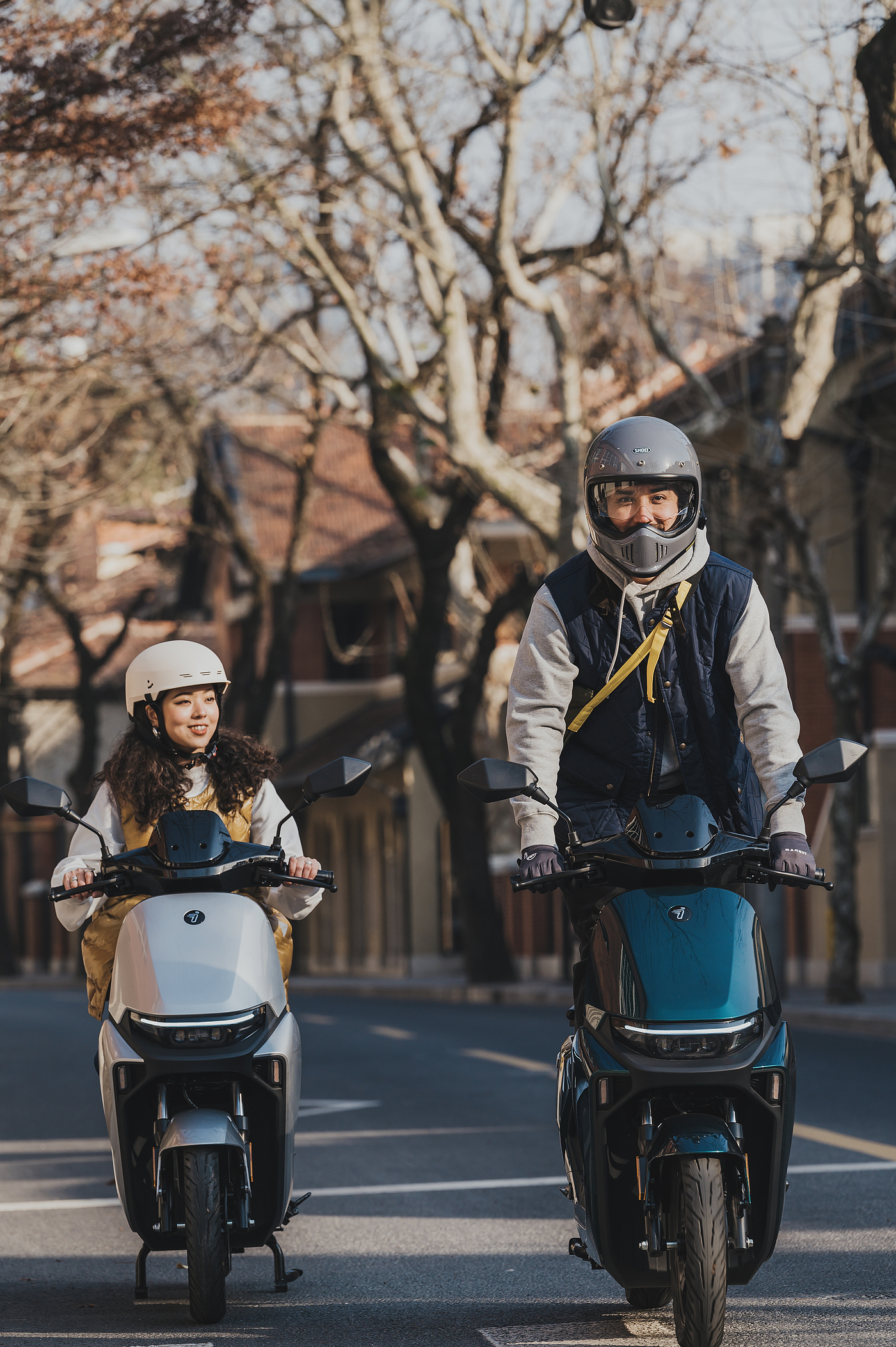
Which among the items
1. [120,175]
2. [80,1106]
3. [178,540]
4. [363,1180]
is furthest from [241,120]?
[178,540]

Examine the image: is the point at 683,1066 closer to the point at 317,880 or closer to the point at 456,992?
the point at 317,880

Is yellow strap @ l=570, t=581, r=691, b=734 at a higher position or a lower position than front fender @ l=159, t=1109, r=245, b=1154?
higher

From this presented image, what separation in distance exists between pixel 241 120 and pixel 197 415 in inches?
616

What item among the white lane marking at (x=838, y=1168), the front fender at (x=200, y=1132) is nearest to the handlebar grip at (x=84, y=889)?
the front fender at (x=200, y=1132)

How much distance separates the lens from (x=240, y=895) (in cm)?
566

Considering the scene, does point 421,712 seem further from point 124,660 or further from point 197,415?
point 124,660

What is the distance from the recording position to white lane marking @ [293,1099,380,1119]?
36.1 ft

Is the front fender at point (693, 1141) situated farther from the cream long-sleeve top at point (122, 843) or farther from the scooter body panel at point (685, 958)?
the cream long-sleeve top at point (122, 843)

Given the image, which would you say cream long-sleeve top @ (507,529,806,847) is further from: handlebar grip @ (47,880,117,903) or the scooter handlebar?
handlebar grip @ (47,880,117,903)

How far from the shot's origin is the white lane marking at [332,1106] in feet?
36.1

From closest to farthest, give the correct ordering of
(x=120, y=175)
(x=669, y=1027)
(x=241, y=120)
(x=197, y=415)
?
(x=669, y=1027) < (x=120, y=175) < (x=241, y=120) < (x=197, y=415)

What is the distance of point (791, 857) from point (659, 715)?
1.83 ft

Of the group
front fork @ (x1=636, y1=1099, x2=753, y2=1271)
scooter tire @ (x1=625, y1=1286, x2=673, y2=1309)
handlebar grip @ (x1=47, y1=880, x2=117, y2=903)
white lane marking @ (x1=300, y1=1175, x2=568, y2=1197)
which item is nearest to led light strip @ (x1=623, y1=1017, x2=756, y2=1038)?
front fork @ (x1=636, y1=1099, x2=753, y2=1271)

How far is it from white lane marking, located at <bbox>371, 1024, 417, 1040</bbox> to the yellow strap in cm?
1145
